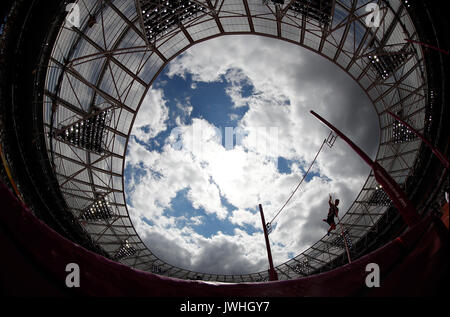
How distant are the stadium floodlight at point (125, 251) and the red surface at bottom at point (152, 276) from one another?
2323cm

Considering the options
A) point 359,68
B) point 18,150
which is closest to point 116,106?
point 18,150

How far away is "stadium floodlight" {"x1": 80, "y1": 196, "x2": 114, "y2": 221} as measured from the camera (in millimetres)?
17459

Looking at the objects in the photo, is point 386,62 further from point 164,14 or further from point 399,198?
point 164,14

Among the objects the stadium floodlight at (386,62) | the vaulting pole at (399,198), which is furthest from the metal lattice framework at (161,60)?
the vaulting pole at (399,198)

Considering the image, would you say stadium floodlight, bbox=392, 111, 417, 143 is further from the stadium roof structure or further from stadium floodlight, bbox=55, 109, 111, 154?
stadium floodlight, bbox=55, 109, 111, 154

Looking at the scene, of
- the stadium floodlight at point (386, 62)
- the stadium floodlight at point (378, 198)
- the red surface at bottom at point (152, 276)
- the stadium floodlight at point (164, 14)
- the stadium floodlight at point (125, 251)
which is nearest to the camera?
the red surface at bottom at point (152, 276)

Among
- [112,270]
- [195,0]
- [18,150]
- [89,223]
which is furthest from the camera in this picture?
[89,223]

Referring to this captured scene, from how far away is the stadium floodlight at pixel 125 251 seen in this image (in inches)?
883

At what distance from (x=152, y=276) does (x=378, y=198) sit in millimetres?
20180

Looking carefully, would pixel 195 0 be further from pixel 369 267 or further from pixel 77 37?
pixel 369 267

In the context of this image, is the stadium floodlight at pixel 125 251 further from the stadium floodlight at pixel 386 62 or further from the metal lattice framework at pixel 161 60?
the stadium floodlight at pixel 386 62

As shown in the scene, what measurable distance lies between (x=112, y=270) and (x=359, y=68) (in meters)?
18.4

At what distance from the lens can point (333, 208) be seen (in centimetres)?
1195

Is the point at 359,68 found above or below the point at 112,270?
above
